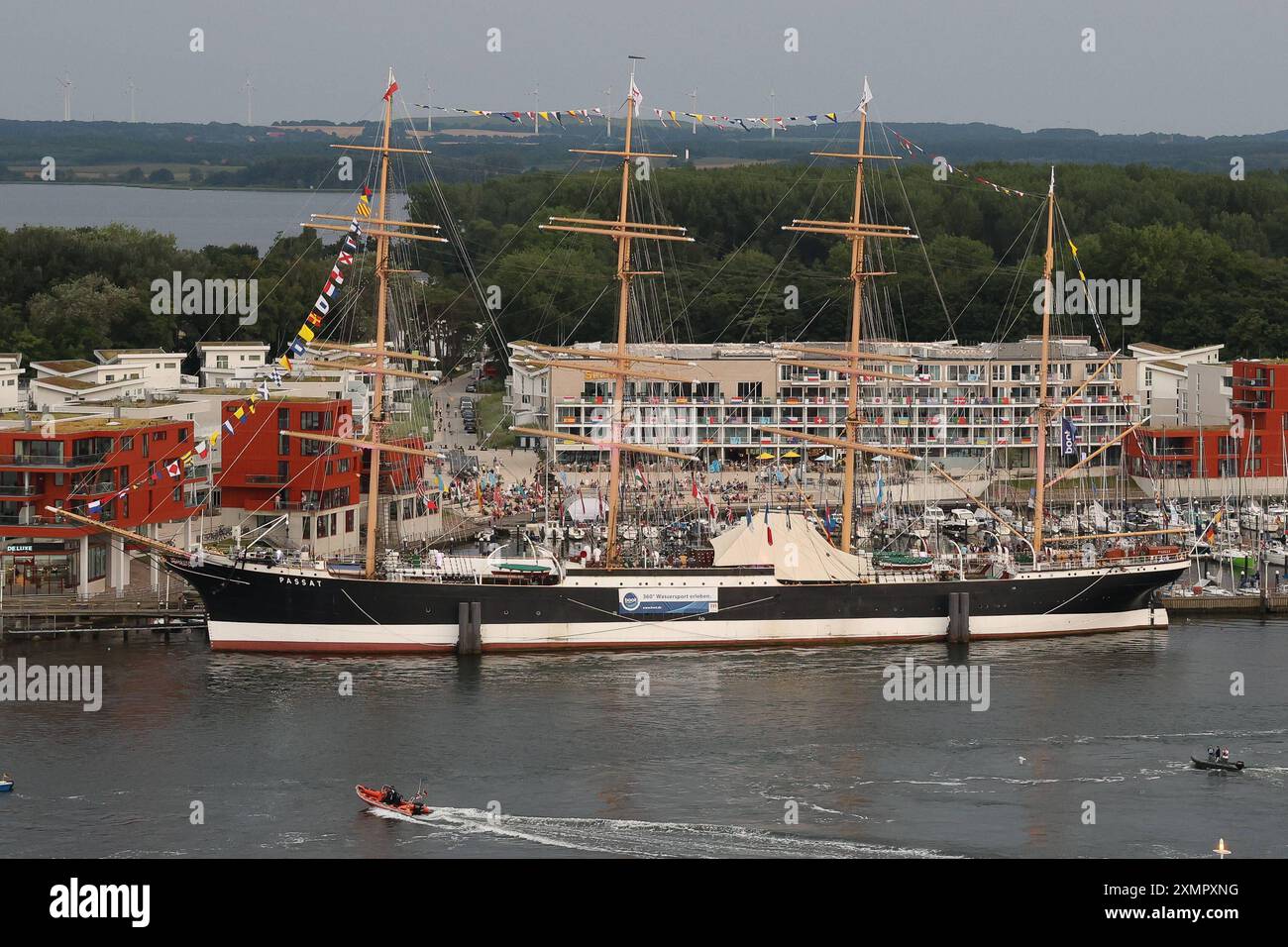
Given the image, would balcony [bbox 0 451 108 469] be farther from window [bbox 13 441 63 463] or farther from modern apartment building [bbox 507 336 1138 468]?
modern apartment building [bbox 507 336 1138 468]

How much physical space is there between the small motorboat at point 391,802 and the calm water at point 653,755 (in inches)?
11.3

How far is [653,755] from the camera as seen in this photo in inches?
1754

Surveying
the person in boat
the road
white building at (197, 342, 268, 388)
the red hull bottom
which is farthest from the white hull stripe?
white building at (197, 342, 268, 388)

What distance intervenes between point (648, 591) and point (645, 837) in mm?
18973

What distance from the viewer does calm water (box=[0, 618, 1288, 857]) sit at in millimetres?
38531

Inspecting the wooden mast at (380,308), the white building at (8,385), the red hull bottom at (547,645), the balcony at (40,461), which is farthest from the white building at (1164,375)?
the balcony at (40,461)

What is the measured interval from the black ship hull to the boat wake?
16301 millimetres

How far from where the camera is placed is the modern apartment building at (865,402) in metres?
86.9

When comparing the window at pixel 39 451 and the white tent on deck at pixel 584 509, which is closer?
the window at pixel 39 451

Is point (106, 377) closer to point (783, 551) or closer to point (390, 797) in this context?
point (783, 551)

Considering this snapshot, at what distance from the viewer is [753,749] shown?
4531 centimetres

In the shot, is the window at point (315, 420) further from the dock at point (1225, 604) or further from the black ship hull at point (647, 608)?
the dock at point (1225, 604)

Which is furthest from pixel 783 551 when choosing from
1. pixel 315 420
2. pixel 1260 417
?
pixel 1260 417

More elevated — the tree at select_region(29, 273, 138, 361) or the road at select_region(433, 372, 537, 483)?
the tree at select_region(29, 273, 138, 361)
